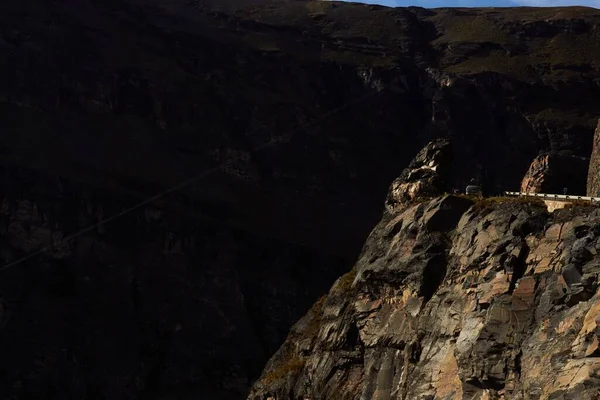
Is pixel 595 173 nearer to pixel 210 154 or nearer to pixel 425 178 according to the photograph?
pixel 425 178

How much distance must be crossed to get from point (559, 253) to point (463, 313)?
128 inches

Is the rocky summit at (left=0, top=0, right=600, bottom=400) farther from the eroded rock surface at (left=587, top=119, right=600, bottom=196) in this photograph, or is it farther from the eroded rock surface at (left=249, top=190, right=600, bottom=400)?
the eroded rock surface at (left=249, top=190, right=600, bottom=400)

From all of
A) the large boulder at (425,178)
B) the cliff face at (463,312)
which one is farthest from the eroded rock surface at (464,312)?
the large boulder at (425,178)

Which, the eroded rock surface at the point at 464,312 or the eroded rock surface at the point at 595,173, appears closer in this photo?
the eroded rock surface at the point at 464,312

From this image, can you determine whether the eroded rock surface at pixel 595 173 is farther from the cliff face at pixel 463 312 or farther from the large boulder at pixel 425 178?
the cliff face at pixel 463 312

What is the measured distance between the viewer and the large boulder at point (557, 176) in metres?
49.6

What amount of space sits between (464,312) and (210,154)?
12365 centimetres

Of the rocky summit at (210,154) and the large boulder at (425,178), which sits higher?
the large boulder at (425,178)

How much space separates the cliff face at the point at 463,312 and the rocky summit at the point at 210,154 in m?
84.7

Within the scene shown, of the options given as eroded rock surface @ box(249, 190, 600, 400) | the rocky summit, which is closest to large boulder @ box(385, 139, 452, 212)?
eroded rock surface @ box(249, 190, 600, 400)

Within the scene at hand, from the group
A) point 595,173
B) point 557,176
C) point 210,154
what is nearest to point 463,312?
point 595,173

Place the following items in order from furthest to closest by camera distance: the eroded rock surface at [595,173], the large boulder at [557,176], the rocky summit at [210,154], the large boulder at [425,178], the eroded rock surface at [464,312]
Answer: the rocky summit at [210,154], the large boulder at [557,176], the eroded rock surface at [595,173], the large boulder at [425,178], the eroded rock surface at [464,312]

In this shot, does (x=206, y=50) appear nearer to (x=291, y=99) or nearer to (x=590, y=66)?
(x=291, y=99)

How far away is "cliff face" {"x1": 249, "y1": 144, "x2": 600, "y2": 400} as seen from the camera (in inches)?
1020
